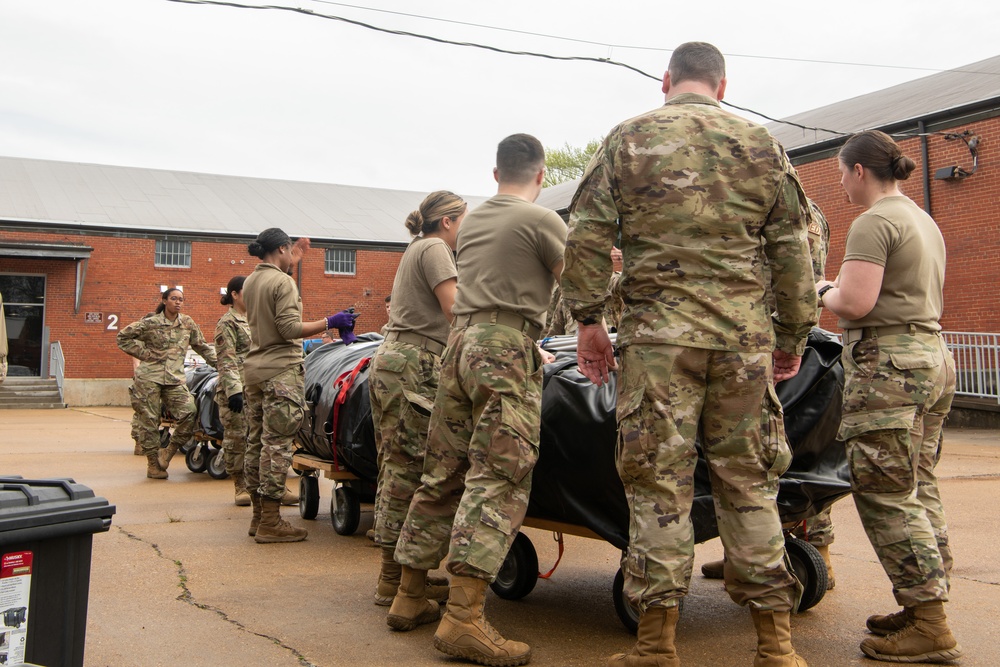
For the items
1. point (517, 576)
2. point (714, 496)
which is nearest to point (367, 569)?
point (517, 576)

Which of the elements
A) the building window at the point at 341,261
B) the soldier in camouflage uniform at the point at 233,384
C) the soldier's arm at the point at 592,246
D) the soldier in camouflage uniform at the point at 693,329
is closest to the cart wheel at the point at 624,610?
the soldier in camouflage uniform at the point at 693,329

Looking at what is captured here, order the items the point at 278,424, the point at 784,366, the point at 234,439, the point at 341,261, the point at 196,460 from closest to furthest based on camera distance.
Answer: the point at 784,366, the point at 278,424, the point at 234,439, the point at 196,460, the point at 341,261

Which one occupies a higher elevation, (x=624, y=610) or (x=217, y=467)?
(x=624, y=610)

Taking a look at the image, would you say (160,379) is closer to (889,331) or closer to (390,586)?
(390,586)

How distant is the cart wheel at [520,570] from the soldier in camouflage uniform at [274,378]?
2.21 meters

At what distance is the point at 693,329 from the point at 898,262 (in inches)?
47.2

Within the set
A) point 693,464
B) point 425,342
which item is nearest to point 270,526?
point 425,342

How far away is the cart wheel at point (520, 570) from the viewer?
4.58 meters

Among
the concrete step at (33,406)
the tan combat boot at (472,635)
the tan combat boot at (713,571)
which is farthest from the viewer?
the concrete step at (33,406)

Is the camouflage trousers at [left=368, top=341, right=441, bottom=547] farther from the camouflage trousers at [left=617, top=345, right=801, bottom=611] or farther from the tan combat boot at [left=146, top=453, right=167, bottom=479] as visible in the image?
the tan combat boot at [left=146, top=453, right=167, bottom=479]

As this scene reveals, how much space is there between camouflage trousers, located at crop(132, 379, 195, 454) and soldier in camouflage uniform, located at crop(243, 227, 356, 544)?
4.52m

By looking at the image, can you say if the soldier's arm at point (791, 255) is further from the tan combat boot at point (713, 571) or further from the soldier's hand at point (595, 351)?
the tan combat boot at point (713, 571)

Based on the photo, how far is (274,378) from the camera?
20.6 feet

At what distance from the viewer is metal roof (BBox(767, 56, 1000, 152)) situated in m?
18.5
